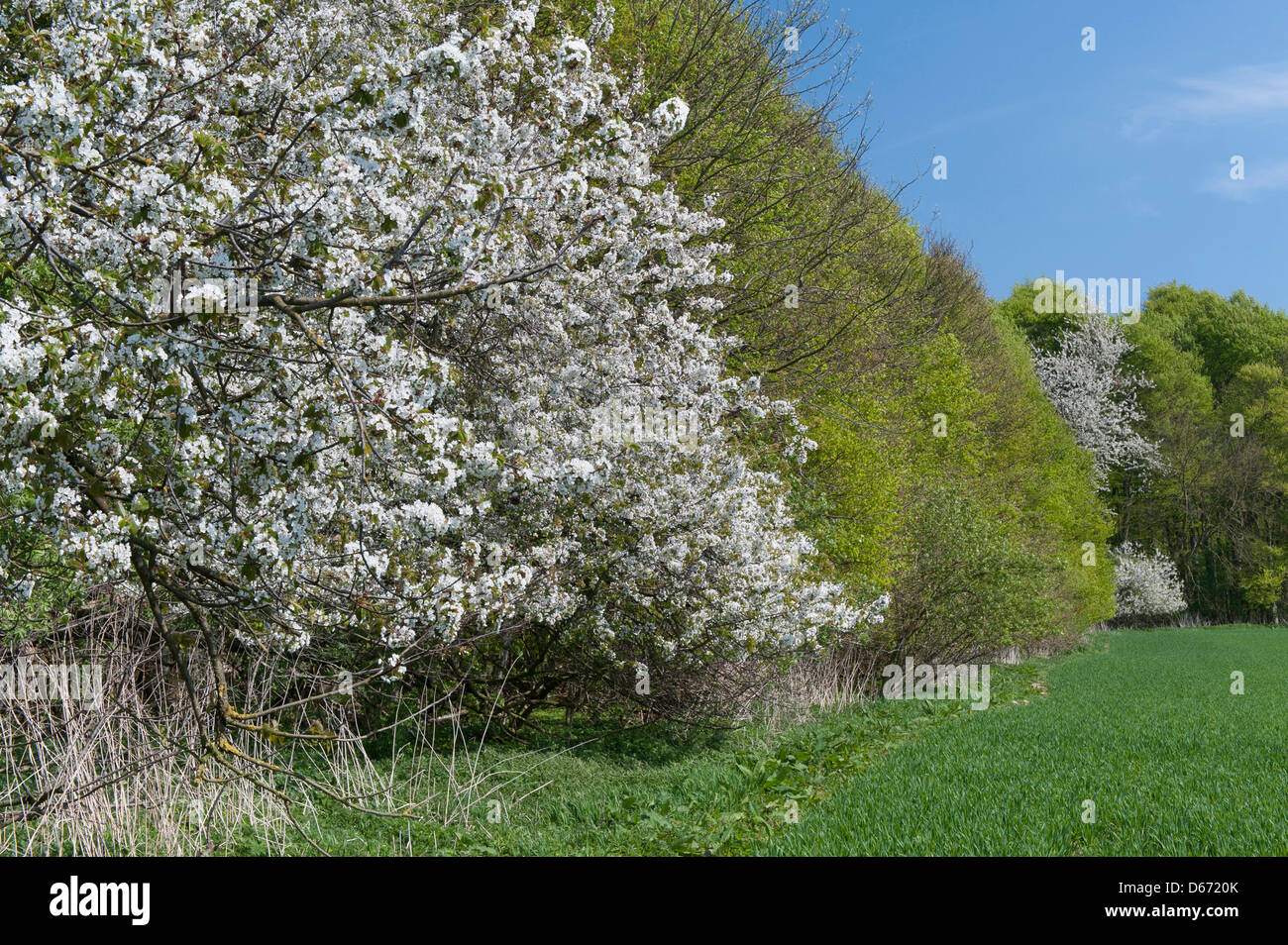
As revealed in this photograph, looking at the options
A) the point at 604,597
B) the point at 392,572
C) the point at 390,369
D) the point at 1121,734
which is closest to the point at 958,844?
the point at 604,597

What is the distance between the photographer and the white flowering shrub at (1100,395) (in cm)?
4906

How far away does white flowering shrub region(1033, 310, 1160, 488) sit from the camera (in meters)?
49.1

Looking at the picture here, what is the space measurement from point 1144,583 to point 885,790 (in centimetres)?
4584

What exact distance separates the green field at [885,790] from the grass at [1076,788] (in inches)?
1.0

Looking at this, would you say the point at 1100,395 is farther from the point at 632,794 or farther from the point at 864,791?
the point at 632,794

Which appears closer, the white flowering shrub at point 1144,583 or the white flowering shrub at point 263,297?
the white flowering shrub at point 263,297

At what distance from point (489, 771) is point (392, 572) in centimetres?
484

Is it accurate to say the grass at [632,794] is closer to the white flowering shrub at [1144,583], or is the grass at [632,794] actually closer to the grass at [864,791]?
the grass at [864,791]

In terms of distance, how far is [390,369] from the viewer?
4625mm

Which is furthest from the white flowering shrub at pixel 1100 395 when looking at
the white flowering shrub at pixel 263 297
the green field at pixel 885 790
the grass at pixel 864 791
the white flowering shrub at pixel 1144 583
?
the white flowering shrub at pixel 263 297

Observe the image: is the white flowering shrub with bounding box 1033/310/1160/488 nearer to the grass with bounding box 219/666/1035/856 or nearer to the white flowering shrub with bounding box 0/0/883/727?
the grass with bounding box 219/666/1035/856

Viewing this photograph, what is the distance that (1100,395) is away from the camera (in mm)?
49406

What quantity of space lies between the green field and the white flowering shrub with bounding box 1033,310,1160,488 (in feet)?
124

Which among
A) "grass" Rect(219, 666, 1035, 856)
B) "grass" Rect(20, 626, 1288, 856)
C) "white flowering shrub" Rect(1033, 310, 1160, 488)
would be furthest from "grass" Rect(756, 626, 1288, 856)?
"white flowering shrub" Rect(1033, 310, 1160, 488)
